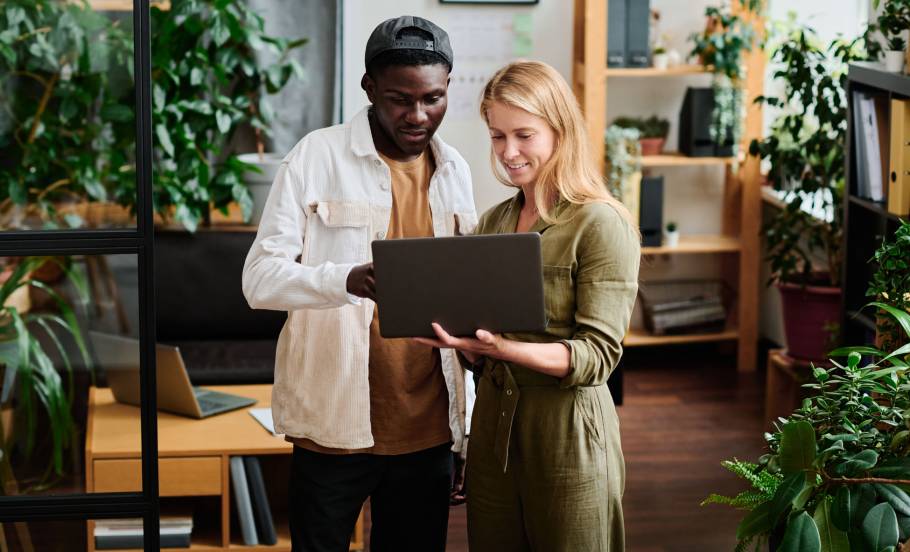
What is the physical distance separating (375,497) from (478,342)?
19.2 inches

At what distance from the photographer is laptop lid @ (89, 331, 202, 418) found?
10.3ft

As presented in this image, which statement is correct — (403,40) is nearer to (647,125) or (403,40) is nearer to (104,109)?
(104,109)

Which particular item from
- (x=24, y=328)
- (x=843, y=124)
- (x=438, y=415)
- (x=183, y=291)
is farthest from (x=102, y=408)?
(x=843, y=124)

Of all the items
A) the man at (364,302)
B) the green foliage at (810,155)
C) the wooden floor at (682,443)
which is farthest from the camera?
the green foliage at (810,155)

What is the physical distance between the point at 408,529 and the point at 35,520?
2.24 feet

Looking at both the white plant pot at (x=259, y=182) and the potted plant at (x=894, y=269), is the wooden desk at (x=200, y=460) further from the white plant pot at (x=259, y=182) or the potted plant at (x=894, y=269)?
the potted plant at (x=894, y=269)

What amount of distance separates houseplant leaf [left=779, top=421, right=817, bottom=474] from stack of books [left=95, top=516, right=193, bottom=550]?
1.12m

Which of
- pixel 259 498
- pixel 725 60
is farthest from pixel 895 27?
pixel 259 498

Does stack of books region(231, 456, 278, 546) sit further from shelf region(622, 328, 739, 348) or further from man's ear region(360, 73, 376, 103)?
shelf region(622, 328, 739, 348)

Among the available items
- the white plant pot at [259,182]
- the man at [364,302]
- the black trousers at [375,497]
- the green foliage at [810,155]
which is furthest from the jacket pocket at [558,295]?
the white plant pot at [259,182]

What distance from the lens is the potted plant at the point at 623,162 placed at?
5.05 meters

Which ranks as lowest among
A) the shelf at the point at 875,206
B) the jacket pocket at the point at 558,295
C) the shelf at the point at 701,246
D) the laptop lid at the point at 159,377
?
the laptop lid at the point at 159,377

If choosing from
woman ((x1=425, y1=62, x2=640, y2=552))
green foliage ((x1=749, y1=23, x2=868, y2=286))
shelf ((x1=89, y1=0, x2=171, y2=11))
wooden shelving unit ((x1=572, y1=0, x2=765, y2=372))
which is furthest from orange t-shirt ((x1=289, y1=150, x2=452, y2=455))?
wooden shelving unit ((x1=572, y1=0, x2=765, y2=372))

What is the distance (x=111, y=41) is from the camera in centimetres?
451
